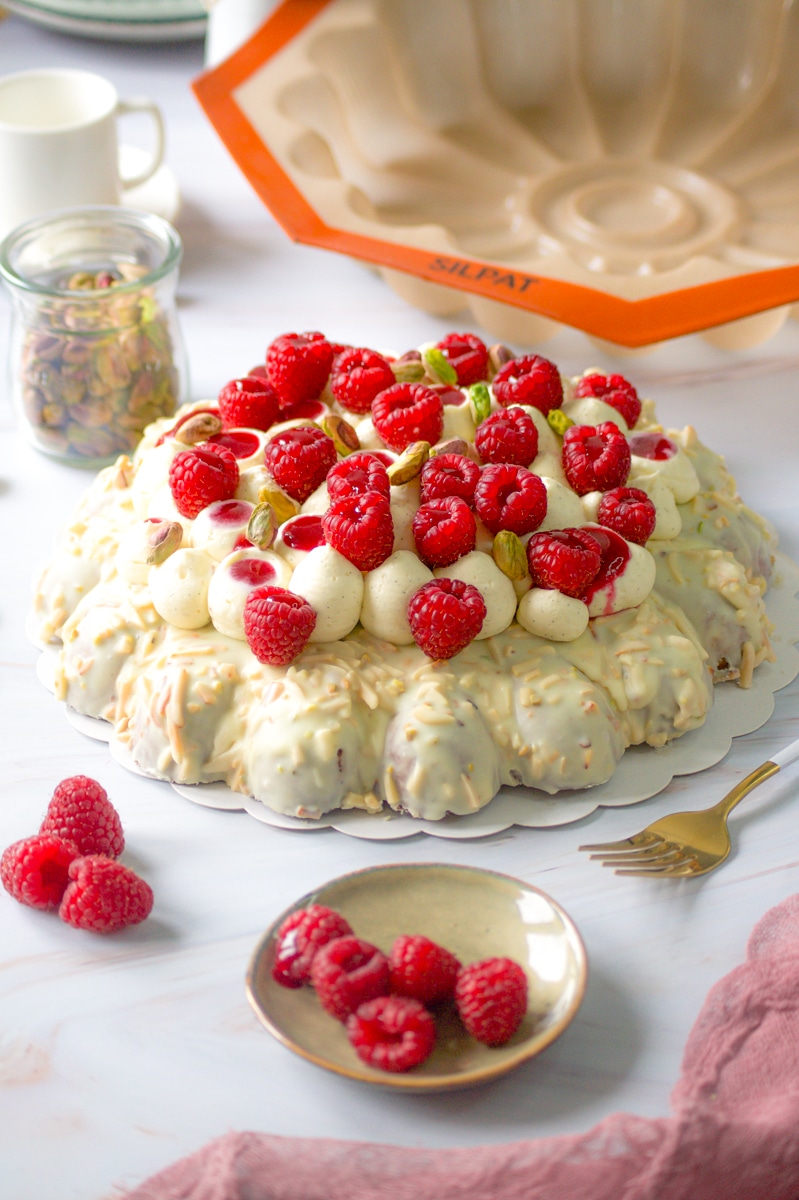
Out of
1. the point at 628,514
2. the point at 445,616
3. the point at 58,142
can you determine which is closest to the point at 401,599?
the point at 445,616

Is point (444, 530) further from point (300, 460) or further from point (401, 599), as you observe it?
point (300, 460)

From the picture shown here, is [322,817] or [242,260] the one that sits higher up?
[242,260]

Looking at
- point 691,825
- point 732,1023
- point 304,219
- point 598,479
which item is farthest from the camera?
point 304,219

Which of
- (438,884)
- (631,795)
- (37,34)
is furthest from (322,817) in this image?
(37,34)

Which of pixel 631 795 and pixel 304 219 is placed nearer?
pixel 631 795

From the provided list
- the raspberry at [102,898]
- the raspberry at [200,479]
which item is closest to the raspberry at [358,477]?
the raspberry at [200,479]

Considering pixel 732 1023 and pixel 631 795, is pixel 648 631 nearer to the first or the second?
pixel 631 795

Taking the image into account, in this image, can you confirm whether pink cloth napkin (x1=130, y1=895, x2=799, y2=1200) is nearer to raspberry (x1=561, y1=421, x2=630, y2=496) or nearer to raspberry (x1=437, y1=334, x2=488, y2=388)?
raspberry (x1=561, y1=421, x2=630, y2=496)

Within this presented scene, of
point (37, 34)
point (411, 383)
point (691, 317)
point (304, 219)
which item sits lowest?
point (411, 383)
